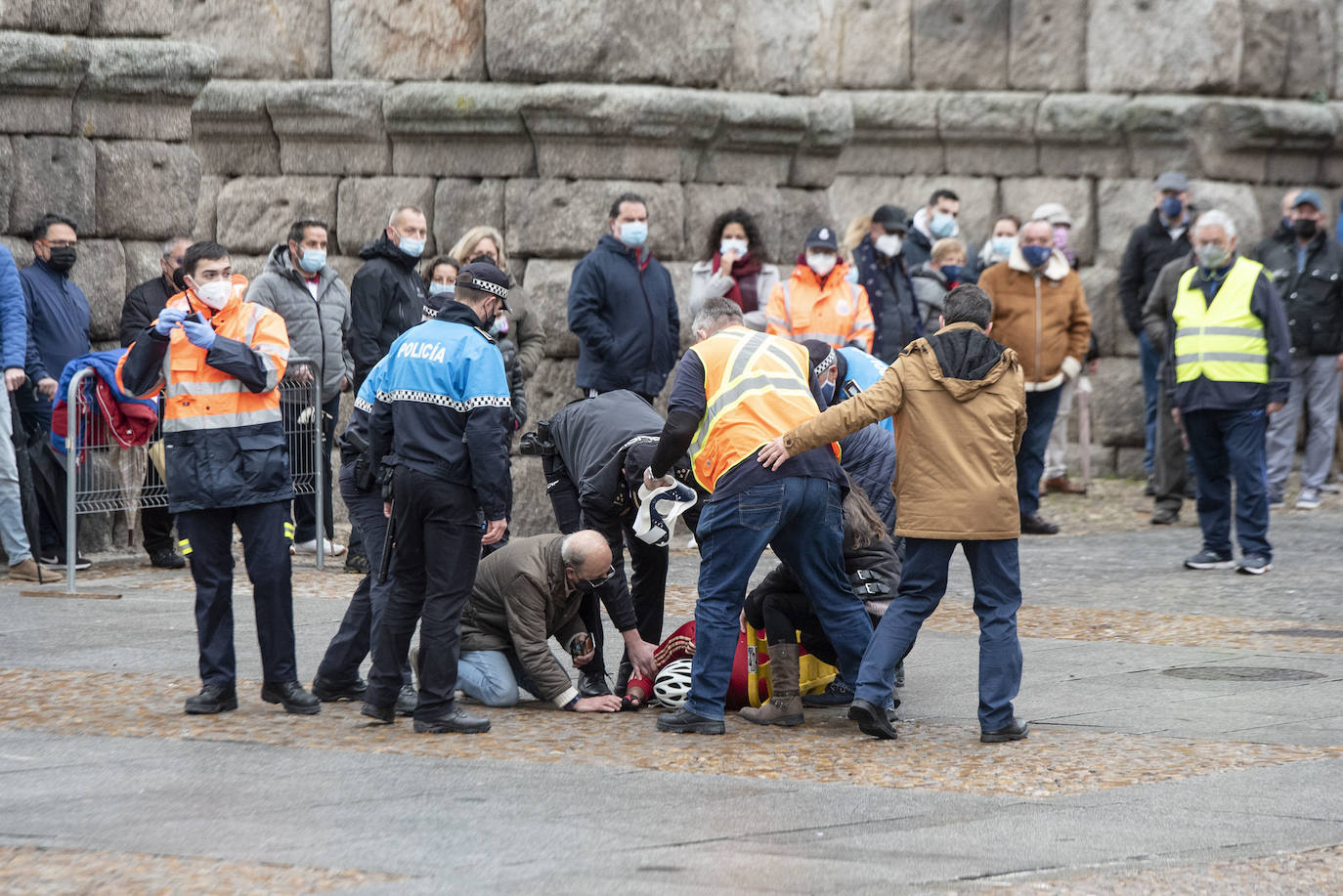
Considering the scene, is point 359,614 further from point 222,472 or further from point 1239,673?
point 1239,673

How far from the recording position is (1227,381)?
11.2m

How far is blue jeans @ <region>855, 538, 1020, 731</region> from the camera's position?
23.4 ft

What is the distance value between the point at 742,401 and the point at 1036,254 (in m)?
6.30

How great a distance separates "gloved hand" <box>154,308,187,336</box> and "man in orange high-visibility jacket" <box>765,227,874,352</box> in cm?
514

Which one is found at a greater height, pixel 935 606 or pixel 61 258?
pixel 61 258

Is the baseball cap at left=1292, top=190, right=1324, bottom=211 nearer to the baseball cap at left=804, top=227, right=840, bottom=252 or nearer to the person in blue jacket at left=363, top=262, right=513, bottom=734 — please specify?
the baseball cap at left=804, top=227, right=840, bottom=252

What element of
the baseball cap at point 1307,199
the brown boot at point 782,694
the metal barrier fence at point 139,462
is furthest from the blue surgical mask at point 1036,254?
the brown boot at point 782,694

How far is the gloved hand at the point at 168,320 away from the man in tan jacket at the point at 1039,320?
274 inches

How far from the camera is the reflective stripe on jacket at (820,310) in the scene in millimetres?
12023

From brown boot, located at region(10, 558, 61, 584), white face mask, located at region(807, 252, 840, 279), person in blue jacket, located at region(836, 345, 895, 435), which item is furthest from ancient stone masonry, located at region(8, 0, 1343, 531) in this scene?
person in blue jacket, located at region(836, 345, 895, 435)

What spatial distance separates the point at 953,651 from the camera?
8.88 meters

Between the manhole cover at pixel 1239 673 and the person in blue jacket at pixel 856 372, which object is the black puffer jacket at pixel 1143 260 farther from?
the manhole cover at pixel 1239 673

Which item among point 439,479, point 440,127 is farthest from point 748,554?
point 440,127

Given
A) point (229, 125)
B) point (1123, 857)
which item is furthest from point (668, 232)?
point (1123, 857)
